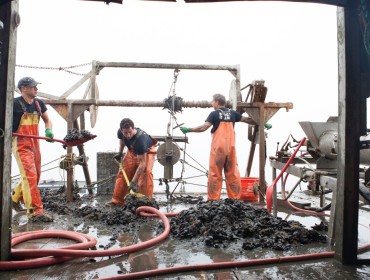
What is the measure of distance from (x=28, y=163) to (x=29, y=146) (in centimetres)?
32

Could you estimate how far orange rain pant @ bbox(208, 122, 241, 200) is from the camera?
7.08 metres

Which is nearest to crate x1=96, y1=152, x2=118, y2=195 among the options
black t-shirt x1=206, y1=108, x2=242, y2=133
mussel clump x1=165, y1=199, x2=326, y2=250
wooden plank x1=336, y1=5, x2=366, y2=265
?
black t-shirt x1=206, y1=108, x2=242, y2=133

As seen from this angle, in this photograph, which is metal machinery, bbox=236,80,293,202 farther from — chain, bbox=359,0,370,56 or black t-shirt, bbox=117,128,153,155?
chain, bbox=359,0,370,56

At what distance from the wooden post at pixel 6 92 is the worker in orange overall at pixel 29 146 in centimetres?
229

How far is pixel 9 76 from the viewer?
10.3 feet

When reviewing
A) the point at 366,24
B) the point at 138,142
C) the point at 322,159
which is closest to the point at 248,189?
the point at 138,142

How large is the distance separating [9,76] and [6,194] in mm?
Result: 1123

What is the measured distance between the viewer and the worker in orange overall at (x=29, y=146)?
212 inches

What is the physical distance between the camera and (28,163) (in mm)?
5422

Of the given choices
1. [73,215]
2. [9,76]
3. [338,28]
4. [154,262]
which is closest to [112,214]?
[73,215]

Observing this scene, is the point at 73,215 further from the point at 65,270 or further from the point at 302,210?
the point at 302,210

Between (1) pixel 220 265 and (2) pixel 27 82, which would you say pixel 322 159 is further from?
(2) pixel 27 82

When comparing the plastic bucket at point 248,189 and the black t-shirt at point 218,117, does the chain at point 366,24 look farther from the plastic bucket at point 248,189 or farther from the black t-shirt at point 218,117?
the plastic bucket at point 248,189

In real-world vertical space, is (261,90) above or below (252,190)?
above
